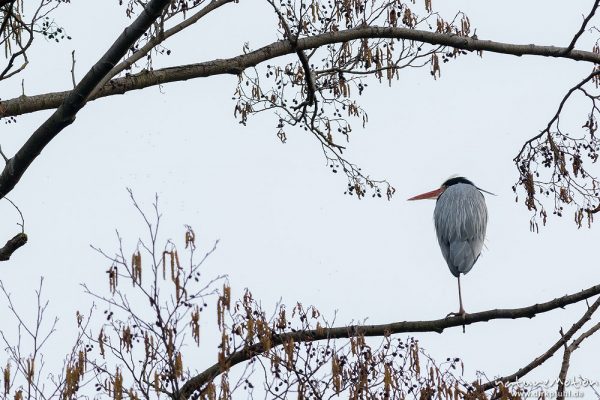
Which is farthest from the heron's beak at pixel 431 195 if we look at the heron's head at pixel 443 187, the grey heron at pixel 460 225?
the grey heron at pixel 460 225

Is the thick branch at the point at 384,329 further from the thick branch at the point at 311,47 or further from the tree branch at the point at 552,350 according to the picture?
the thick branch at the point at 311,47

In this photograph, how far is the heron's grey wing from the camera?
9953mm

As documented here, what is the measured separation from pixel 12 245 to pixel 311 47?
240cm

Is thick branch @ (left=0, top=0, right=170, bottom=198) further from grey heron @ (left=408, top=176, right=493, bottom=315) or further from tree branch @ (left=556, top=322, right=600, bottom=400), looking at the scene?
grey heron @ (left=408, top=176, right=493, bottom=315)

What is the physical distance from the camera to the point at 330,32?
706 centimetres

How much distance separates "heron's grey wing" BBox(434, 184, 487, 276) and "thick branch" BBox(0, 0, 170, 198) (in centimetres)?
522

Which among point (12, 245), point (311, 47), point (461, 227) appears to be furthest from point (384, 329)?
point (461, 227)

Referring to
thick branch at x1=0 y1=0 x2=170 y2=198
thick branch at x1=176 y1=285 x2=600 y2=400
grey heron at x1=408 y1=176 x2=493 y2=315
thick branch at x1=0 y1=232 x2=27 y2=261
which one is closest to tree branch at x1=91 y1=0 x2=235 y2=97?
thick branch at x1=0 y1=0 x2=170 y2=198

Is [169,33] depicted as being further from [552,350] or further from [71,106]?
[552,350]

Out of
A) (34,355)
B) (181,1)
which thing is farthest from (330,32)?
(34,355)

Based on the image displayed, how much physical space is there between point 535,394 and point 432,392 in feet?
2.11

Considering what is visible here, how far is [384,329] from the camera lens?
6785 mm

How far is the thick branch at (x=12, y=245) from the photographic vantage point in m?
5.58

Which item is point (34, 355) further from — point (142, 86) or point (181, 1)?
point (181, 1)
